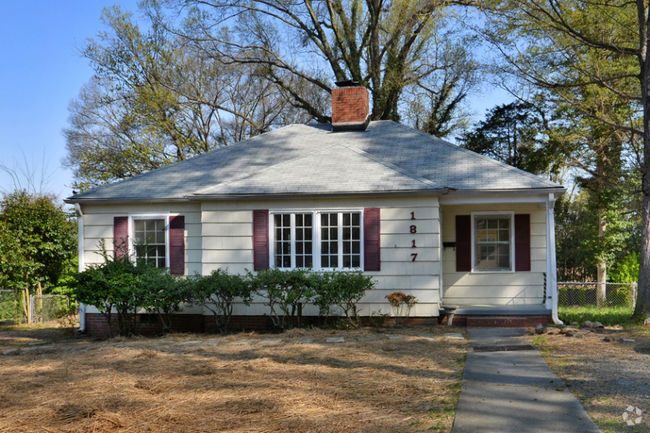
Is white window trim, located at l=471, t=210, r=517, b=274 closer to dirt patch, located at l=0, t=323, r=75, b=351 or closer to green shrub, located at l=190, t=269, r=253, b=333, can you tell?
green shrub, located at l=190, t=269, r=253, b=333

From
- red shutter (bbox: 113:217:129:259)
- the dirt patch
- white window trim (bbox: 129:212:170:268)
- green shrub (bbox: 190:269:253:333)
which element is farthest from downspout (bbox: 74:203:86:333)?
green shrub (bbox: 190:269:253:333)

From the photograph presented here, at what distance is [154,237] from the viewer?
11.9 metres

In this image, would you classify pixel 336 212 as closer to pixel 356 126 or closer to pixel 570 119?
pixel 356 126

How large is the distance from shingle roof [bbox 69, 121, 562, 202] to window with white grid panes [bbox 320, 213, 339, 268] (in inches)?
25.3

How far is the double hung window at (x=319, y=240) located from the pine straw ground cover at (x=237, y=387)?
7.19 ft

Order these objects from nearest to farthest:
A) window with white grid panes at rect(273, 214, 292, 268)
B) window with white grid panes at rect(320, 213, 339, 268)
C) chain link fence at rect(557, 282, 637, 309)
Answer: window with white grid panes at rect(320, 213, 339, 268) → window with white grid panes at rect(273, 214, 292, 268) → chain link fence at rect(557, 282, 637, 309)

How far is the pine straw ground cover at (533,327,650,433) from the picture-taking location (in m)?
4.74

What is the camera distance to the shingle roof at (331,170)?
10.9 m

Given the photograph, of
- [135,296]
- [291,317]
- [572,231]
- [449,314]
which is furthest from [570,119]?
[135,296]

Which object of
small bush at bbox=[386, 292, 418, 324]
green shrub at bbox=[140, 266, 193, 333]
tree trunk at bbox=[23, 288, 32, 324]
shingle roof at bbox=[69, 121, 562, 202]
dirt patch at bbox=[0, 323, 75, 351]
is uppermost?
shingle roof at bbox=[69, 121, 562, 202]

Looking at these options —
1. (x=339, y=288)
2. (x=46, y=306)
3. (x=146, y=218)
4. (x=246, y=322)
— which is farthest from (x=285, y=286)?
(x=46, y=306)

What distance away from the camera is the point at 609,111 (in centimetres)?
1698

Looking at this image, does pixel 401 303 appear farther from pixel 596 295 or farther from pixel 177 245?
pixel 596 295

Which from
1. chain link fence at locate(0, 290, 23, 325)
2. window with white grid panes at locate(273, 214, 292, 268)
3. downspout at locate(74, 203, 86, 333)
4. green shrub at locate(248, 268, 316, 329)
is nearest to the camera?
green shrub at locate(248, 268, 316, 329)
